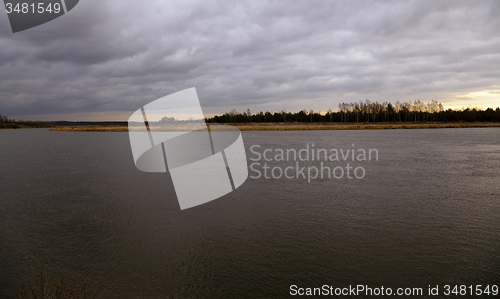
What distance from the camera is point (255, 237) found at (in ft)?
23.6

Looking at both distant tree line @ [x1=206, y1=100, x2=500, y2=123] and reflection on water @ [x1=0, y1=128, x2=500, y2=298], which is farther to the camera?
distant tree line @ [x1=206, y1=100, x2=500, y2=123]

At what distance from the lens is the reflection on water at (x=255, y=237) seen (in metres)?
5.41

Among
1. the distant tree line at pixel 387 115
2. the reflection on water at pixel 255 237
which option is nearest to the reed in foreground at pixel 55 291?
the reflection on water at pixel 255 237

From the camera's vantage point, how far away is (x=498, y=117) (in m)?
118

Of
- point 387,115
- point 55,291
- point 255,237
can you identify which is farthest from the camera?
point 387,115

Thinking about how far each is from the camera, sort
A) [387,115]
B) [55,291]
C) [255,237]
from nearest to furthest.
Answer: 1. [55,291]
2. [255,237]
3. [387,115]

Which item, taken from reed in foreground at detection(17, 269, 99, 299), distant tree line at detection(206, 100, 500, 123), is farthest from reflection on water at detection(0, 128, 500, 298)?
distant tree line at detection(206, 100, 500, 123)

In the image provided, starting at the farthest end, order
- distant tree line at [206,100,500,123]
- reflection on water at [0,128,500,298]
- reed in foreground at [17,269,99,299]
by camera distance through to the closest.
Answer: distant tree line at [206,100,500,123]
reflection on water at [0,128,500,298]
reed in foreground at [17,269,99,299]

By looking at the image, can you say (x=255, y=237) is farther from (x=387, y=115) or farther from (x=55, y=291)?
(x=387, y=115)

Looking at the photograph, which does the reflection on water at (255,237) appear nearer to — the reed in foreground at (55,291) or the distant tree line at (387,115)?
the reed in foreground at (55,291)

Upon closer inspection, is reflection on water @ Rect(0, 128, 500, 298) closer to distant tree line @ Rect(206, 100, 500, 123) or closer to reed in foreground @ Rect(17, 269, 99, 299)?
reed in foreground @ Rect(17, 269, 99, 299)

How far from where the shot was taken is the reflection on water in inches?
213

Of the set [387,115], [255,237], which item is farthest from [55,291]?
[387,115]

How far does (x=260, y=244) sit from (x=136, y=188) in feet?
27.6
